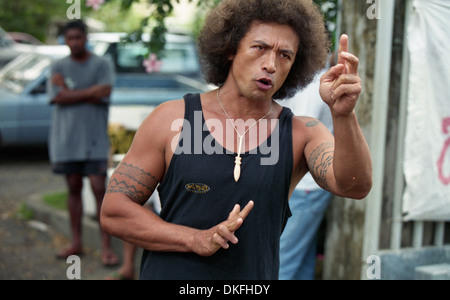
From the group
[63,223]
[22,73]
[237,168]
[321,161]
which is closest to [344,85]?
[321,161]

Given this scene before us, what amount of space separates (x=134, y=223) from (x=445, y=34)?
8.07ft

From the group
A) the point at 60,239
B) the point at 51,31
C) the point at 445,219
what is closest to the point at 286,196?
the point at 445,219

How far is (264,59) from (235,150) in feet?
1.21

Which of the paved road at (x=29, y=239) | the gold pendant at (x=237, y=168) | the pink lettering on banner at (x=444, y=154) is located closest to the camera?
the gold pendant at (x=237, y=168)

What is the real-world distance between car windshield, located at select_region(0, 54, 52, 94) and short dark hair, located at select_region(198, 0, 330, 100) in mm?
6956

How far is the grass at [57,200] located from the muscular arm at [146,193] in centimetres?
438

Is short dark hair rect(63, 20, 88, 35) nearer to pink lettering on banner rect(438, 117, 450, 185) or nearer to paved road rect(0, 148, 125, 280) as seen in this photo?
paved road rect(0, 148, 125, 280)

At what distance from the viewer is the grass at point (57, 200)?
20.7ft

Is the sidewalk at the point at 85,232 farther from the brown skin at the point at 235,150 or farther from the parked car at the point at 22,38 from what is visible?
the parked car at the point at 22,38

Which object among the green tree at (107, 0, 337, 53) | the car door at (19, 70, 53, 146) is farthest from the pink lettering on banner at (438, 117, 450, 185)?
the car door at (19, 70, 53, 146)

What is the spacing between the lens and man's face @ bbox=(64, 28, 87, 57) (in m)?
4.98

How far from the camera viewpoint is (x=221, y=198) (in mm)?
2002

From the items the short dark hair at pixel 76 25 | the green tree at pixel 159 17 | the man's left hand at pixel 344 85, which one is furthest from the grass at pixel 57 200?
the man's left hand at pixel 344 85

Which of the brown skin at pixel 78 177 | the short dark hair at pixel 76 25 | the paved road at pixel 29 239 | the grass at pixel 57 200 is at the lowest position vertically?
the paved road at pixel 29 239
